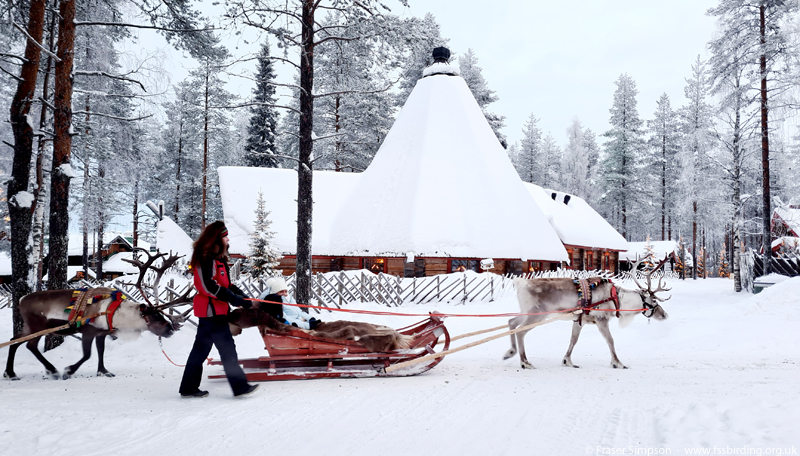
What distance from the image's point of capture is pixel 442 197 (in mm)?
18531

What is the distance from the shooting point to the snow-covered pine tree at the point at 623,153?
44.3 metres

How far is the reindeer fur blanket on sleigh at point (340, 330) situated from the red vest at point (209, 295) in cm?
44

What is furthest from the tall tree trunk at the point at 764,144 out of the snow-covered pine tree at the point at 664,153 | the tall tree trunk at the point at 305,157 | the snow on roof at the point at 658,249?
the snow-covered pine tree at the point at 664,153

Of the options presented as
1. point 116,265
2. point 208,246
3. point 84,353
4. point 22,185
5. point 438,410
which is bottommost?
point 116,265

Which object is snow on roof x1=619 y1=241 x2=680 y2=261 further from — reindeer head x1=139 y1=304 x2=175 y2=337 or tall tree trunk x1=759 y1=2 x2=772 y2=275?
reindeer head x1=139 y1=304 x2=175 y2=337

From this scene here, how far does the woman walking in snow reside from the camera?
501 cm

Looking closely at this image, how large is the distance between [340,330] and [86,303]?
343 centimetres

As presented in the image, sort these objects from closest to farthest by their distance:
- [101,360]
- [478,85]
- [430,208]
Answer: [101,360]
[430,208]
[478,85]

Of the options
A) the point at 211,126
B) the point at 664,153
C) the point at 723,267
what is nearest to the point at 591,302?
the point at 211,126

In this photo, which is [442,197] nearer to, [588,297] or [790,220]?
[588,297]

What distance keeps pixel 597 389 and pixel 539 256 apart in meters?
13.7

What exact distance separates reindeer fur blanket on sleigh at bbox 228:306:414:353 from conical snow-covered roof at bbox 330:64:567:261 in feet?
36.1

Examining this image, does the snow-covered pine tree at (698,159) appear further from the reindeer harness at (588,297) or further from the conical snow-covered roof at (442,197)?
the reindeer harness at (588,297)

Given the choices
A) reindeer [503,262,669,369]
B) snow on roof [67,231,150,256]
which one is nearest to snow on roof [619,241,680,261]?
reindeer [503,262,669,369]
